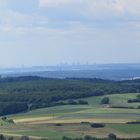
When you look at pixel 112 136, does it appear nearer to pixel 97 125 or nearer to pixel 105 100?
pixel 97 125

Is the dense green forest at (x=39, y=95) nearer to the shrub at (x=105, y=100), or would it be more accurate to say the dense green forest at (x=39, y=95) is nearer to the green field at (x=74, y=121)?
the shrub at (x=105, y=100)

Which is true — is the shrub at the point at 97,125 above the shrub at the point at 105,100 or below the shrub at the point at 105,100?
below

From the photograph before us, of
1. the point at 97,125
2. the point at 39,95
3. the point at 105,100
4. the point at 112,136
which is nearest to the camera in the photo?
the point at 112,136

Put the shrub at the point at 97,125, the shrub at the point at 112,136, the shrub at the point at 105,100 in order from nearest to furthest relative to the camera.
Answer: the shrub at the point at 112,136 < the shrub at the point at 97,125 < the shrub at the point at 105,100

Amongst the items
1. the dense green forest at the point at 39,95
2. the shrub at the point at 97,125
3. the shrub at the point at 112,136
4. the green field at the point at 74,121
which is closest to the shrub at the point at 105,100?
the green field at the point at 74,121

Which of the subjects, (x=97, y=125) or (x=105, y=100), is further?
(x=105, y=100)

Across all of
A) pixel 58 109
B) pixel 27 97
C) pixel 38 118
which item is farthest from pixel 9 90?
pixel 38 118

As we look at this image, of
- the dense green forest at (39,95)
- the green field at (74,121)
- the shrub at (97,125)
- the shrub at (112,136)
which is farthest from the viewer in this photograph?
the dense green forest at (39,95)

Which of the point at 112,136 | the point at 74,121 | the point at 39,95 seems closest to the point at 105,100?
the point at 39,95
